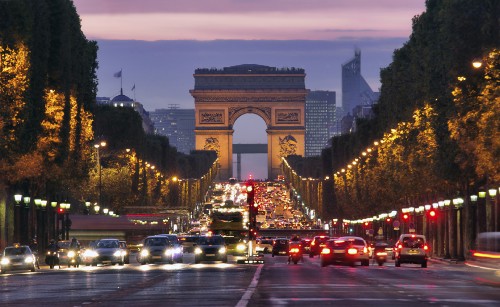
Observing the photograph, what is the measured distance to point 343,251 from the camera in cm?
7394

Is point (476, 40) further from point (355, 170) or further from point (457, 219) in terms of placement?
point (355, 170)

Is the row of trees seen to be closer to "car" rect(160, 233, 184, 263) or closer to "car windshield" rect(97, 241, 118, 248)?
"car" rect(160, 233, 184, 263)

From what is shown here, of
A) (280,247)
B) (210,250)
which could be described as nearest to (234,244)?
(280,247)

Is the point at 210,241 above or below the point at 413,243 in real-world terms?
above

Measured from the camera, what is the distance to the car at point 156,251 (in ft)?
270

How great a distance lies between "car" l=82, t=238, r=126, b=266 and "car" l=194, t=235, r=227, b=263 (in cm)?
450

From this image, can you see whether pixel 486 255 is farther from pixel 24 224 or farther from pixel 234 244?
pixel 234 244

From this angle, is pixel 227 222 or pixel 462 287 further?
pixel 227 222

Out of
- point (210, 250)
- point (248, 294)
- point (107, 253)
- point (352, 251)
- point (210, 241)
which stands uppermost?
point (210, 241)

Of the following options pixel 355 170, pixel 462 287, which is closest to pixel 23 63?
pixel 462 287

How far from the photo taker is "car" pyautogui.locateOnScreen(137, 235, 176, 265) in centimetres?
8225

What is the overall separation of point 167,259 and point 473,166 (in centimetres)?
1871

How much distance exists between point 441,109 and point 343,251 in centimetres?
1160

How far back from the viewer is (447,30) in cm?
7575
